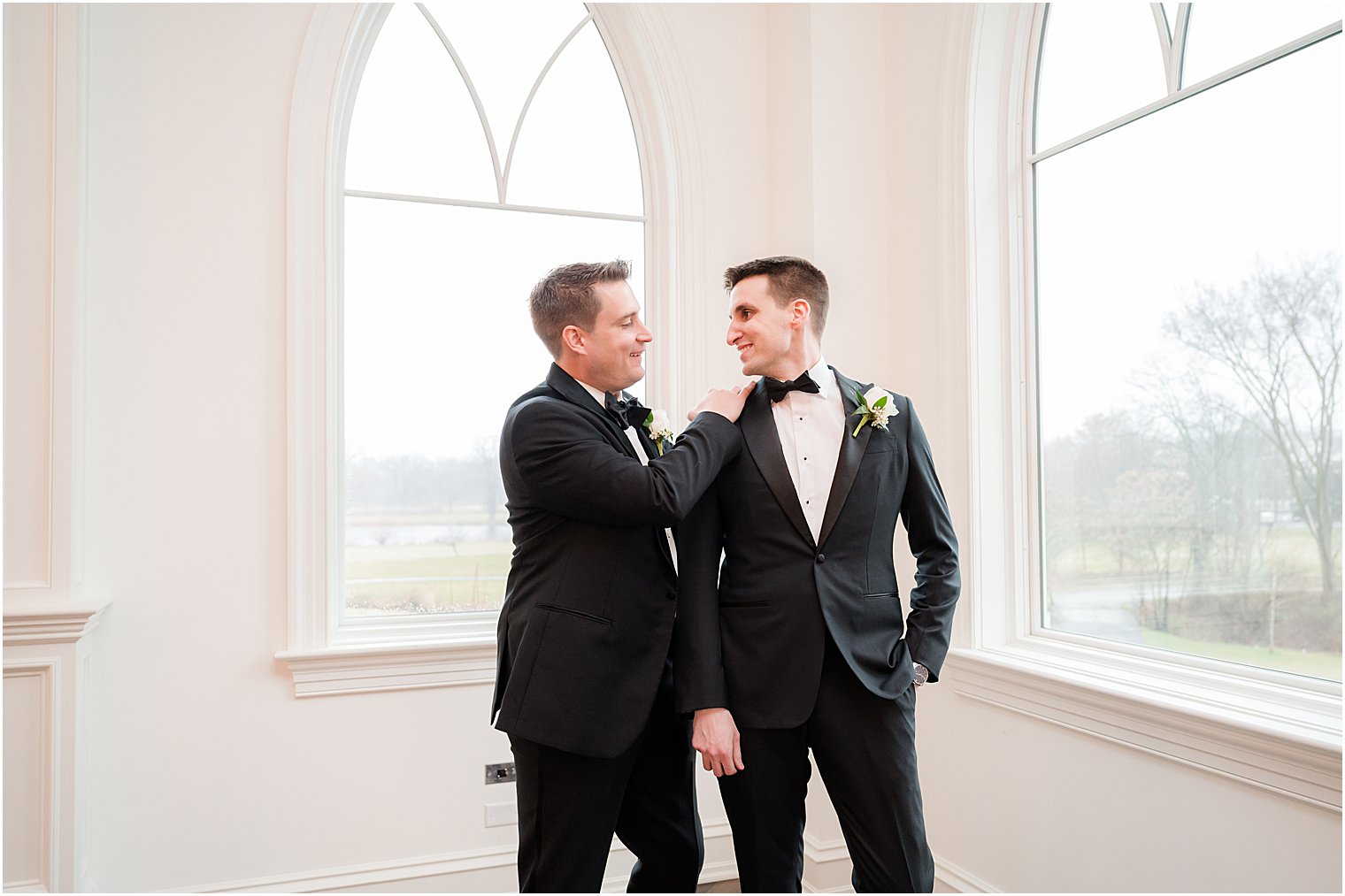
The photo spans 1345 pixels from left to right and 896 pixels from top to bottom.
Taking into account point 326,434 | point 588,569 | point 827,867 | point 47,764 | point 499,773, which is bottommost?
point 827,867

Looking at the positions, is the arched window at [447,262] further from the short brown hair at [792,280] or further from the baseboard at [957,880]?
the baseboard at [957,880]

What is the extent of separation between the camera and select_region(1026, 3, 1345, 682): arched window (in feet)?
6.66

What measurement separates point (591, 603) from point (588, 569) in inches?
2.8

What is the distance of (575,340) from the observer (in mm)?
2002

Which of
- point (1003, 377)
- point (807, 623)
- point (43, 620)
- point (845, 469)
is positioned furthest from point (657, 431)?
point (43, 620)

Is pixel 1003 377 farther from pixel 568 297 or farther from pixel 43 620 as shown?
pixel 43 620

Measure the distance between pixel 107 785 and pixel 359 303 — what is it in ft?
5.18

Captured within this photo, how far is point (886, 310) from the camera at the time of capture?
10.4ft

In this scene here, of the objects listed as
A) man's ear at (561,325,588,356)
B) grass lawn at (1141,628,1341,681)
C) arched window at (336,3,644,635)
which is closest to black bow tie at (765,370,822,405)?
man's ear at (561,325,588,356)

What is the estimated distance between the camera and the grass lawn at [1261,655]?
199cm

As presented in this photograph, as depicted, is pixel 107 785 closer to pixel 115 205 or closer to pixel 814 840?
pixel 115 205

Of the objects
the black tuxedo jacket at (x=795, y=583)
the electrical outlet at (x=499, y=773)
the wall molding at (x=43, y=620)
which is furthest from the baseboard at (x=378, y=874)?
the black tuxedo jacket at (x=795, y=583)

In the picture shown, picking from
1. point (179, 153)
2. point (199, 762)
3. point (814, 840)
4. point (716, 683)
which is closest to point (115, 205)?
point (179, 153)

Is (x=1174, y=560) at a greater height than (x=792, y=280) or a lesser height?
lesser
